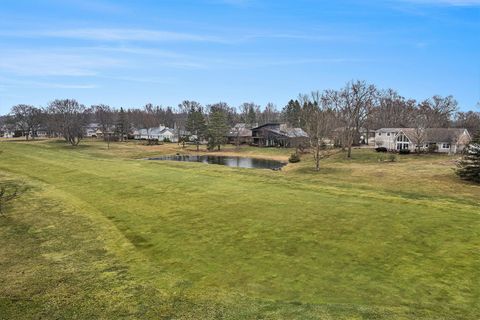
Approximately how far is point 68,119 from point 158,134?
3150 cm

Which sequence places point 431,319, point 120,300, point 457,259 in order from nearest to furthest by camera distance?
1. point 431,319
2. point 120,300
3. point 457,259

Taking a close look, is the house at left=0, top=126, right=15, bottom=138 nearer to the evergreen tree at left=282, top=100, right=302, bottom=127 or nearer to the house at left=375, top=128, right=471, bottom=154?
the evergreen tree at left=282, top=100, right=302, bottom=127

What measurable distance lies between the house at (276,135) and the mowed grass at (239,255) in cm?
6675

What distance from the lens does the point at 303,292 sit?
1127 centimetres

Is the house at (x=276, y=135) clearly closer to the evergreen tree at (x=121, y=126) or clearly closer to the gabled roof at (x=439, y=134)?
the gabled roof at (x=439, y=134)

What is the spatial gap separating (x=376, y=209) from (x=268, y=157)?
58161mm

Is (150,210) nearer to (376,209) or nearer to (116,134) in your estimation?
(376,209)

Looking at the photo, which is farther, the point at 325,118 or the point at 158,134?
the point at 158,134

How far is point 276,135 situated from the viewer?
96.6 metres

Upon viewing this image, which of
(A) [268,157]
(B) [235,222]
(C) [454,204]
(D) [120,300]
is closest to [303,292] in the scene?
(D) [120,300]

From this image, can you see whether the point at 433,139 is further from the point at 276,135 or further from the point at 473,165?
the point at 276,135

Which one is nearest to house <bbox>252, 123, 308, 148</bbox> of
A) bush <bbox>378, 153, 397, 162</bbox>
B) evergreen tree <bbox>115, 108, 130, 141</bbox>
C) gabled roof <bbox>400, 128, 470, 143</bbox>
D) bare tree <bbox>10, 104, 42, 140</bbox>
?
gabled roof <bbox>400, 128, 470, 143</bbox>

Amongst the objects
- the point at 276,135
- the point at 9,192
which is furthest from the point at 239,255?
the point at 276,135

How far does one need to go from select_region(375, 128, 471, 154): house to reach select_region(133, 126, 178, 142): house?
73825mm
